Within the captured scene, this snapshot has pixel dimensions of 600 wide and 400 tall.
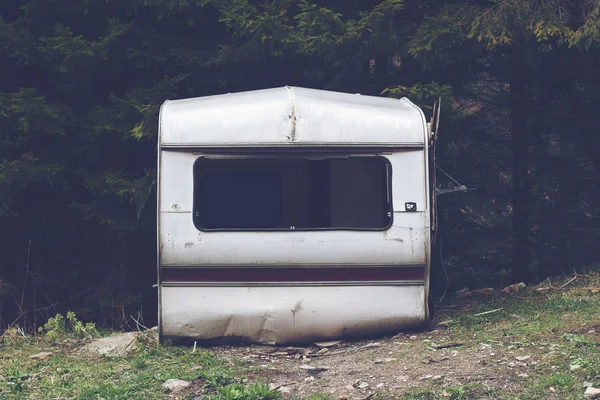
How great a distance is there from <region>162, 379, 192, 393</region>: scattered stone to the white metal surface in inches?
53.9

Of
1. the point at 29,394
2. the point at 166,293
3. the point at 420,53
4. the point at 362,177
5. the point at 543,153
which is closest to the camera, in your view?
the point at 29,394

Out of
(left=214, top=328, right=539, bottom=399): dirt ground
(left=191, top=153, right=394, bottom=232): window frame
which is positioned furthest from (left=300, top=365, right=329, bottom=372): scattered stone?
(left=191, top=153, right=394, bottom=232): window frame

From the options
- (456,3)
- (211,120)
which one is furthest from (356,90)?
(211,120)

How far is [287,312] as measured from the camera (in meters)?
7.98

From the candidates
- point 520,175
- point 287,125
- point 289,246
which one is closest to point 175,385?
point 289,246

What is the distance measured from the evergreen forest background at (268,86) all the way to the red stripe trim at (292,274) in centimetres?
181

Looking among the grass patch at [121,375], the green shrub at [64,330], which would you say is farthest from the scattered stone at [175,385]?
the green shrub at [64,330]

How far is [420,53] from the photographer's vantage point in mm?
10750

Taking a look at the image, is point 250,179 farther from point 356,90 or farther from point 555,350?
point 555,350

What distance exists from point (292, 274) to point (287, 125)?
152cm

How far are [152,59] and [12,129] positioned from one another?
7.28 feet

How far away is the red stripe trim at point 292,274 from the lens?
787cm

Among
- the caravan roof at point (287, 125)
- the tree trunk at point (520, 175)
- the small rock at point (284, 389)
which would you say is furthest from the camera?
the tree trunk at point (520, 175)

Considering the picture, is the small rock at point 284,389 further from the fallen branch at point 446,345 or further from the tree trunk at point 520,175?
the tree trunk at point 520,175
